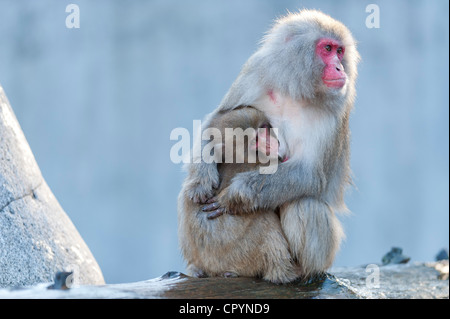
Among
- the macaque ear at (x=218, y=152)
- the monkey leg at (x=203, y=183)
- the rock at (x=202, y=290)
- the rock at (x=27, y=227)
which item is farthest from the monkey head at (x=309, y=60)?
the rock at (x=27, y=227)

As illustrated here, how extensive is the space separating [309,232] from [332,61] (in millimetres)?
1233

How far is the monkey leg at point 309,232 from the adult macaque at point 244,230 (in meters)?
0.07

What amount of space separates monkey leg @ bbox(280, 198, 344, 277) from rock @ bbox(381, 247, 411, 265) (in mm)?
3477

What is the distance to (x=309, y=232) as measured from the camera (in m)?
4.07

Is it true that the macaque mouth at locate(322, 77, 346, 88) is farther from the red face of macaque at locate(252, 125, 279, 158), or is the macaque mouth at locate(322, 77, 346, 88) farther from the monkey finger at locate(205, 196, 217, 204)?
the monkey finger at locate(205, 196, 217, 204)

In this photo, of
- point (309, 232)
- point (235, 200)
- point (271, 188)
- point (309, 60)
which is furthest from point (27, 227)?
point (309, 60)

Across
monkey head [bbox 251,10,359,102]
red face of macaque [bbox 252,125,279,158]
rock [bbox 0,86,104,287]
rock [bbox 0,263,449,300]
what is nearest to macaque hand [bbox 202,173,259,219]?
red face of macaque [bbox 252,125,279,158]

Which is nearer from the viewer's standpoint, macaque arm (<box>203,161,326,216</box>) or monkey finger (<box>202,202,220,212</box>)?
macaque arm (<box>203,161,326,216</box>)

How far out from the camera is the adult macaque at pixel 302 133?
408cm

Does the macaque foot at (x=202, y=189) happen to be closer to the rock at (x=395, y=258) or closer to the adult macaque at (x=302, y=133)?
the adult macaque at (x=302, y=133)

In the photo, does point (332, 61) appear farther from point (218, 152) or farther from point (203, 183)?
point (203, 183)

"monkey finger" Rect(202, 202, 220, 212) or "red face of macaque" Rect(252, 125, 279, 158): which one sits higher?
"red face of macaque" Rect(252, 125, 279, 158)

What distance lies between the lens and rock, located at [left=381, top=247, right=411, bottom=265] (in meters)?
7.32
